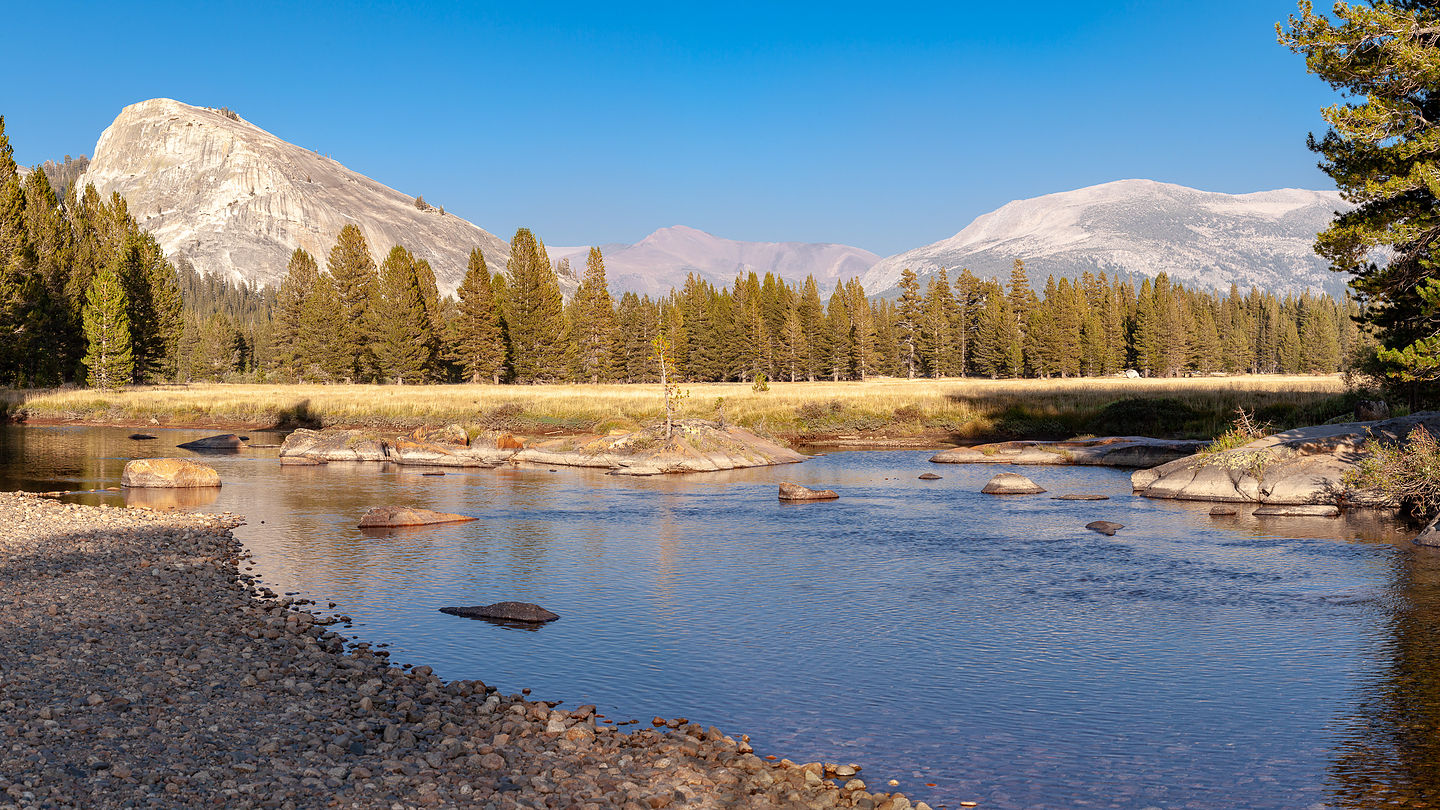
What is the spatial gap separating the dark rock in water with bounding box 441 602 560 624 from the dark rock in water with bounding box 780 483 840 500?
16.7m

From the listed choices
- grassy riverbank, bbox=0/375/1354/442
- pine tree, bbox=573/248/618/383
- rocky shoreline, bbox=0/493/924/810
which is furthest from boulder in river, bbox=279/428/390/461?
pine tree, bbox=573/248/618/383

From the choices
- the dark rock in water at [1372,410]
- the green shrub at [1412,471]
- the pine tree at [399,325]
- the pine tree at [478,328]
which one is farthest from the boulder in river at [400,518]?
the pine tree at [399,325]

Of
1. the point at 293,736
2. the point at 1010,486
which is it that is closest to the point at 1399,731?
the point at 293,736

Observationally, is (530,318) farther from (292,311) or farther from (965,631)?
(965,631)

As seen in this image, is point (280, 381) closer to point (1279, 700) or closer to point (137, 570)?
point (137, 570)

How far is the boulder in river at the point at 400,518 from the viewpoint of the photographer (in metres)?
26.3

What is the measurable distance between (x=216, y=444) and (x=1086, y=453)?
46.2m

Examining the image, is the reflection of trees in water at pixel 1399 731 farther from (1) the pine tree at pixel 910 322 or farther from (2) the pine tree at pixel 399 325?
(1) the pine tree at pixel 910 322

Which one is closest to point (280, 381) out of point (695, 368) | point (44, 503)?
point (695, 368)

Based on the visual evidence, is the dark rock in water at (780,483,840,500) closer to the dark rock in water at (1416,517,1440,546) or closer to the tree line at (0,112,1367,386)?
the dark rock in water at (1416,517,1440,546)

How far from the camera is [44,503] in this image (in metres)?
27.6

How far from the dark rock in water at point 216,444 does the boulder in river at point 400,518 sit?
30094mm

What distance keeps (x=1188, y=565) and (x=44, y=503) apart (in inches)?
1230

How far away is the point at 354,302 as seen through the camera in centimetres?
9762
